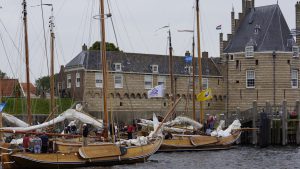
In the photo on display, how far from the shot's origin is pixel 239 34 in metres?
82.6

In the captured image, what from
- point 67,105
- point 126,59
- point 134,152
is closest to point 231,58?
point 126,59

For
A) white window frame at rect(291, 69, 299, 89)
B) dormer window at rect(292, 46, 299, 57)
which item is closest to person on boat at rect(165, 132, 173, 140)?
white window frame at rect(291, 69, 299, 89)

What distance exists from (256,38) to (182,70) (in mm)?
10125

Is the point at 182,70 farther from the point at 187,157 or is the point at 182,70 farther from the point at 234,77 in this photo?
the point at 187,157

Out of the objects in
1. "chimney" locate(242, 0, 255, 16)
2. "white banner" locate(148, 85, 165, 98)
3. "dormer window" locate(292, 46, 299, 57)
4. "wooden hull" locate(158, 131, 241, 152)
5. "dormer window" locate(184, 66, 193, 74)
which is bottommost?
"wooden hull" locate(158, 131, 241, 152)

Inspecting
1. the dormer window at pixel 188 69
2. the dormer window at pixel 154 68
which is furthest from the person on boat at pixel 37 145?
the dormer window at pixel 188 69

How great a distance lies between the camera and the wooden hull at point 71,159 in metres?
35.3

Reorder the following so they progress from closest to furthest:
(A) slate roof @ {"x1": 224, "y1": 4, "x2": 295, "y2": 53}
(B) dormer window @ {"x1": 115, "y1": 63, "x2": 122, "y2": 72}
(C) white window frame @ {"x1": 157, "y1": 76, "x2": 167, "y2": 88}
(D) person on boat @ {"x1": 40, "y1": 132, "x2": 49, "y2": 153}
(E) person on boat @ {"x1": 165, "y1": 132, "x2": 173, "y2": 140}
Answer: (D) person on boat @ {"x1": 40, "y1": 132, "x2": 49, "y2": 153}
(E) person on boat @ {"x1": 165, "y1": 132, "x2": 173, "y2": 140}
(B) dormer window @ {"x1": 115, "y1": 63, "x2": 122, "y2": 72}
(C) white window frame @ {"x1": 157, "y1": 76, "x2": 167, "y2": 88}
(A) slate roof @ {"x1": 224, "y1": 4, "x2": 295, "y2": 53}

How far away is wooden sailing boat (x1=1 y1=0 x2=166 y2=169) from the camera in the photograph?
35312 mm

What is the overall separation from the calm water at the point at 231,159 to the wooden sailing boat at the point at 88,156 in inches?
24.6

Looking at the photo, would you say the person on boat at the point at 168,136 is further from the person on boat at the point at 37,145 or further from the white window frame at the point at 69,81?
the white window frame at the point at 69,81

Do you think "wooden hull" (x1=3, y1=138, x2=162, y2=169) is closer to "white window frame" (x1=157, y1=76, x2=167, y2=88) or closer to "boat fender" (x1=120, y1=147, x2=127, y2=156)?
"boat fender" (x1=120, y1=147, x2=127, y2=156)

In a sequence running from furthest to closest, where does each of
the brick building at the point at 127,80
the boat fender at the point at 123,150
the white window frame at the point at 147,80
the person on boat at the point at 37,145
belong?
the white window frame at the point at 147,80 < the brick building at the point at 127,80 < the boat fender at the point at 123,150 < the person on boat at the point at 37,145

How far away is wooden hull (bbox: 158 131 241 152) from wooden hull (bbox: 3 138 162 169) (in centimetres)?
953
